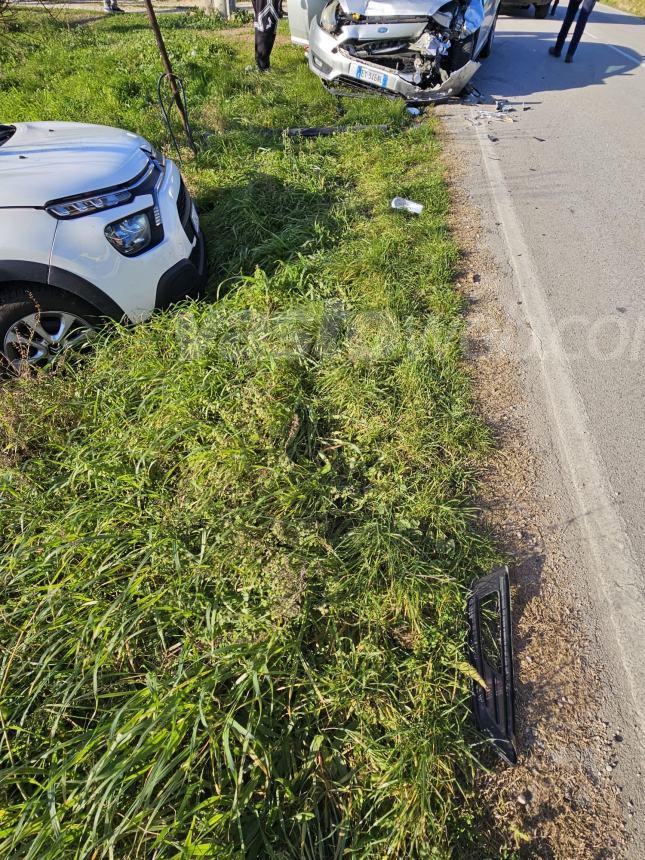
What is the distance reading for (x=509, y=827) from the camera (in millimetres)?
1542

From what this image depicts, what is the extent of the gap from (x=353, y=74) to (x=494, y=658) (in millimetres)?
6980

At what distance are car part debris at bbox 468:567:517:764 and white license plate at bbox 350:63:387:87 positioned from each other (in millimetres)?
6555

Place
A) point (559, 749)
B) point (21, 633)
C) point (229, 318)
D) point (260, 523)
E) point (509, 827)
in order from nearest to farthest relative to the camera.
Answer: point (509, 827) → point (559, 749) → point (21, 633) → point (260, 523) → point (229, 318)

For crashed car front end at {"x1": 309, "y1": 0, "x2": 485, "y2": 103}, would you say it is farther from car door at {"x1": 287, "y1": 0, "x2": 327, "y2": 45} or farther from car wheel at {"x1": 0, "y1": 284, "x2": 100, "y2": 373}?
car wheel at {"x1": 0, "y1": 284, "x2": 100, "y2": 373}

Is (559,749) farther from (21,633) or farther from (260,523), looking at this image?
(21,633)

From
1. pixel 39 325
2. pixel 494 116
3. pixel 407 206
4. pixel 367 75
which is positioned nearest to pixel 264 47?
pixel 367 75

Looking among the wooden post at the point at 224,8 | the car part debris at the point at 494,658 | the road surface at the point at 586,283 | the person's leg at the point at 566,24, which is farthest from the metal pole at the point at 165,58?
the wooden post at the point at 224,8

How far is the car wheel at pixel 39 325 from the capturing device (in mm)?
2721

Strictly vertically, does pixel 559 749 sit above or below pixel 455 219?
below

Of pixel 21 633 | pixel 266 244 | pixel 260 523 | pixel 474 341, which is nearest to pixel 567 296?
pixel 474 341

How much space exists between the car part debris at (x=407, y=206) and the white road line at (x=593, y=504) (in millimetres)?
1174

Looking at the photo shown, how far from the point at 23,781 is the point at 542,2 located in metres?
17.6

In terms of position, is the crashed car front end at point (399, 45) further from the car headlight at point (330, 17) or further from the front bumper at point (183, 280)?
the front bumper at point (183, 280)

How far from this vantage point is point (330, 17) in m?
6.12
